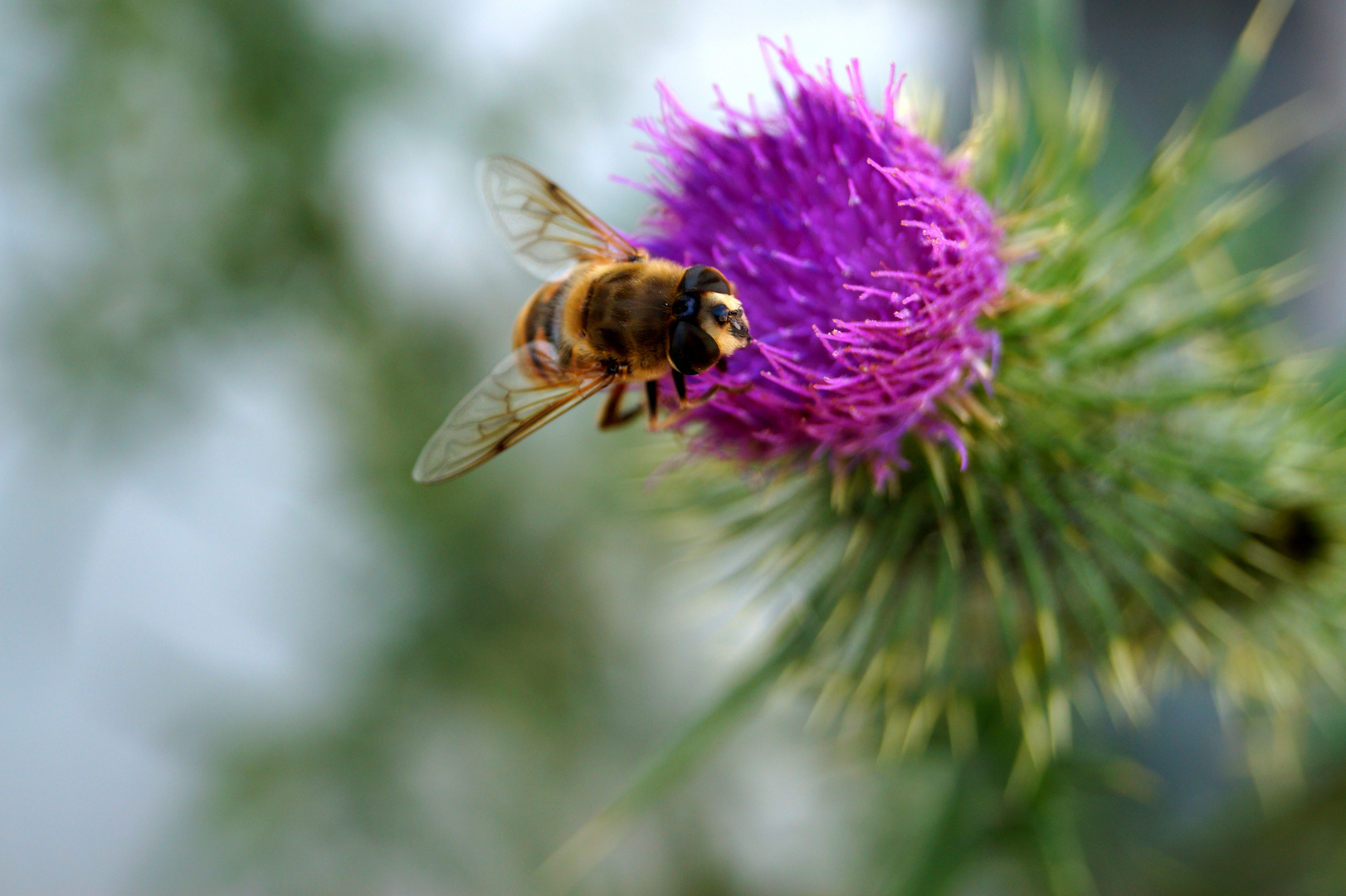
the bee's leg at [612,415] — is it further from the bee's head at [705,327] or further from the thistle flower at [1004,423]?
the bee's head at [705,327]

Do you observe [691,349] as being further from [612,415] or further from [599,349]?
[612,415]

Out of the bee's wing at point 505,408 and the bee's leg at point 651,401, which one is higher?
the bee's wing at point 505,408

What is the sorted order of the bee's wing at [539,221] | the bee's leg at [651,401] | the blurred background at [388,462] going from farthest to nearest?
the blurred background at [388,462]
the bee's wing at [539,221]
the bee's leg at [651,401]

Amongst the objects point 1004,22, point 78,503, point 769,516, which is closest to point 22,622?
point 78,503

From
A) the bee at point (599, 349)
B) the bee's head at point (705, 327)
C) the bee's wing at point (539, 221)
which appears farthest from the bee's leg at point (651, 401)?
the bee's wing at point (539, 221)

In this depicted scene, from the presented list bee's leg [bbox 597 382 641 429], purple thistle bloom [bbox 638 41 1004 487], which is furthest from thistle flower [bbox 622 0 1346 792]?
bee's leg [bbox 597 382 641 429]

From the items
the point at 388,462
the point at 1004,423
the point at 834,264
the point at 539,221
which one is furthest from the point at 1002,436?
the point at 388,462
